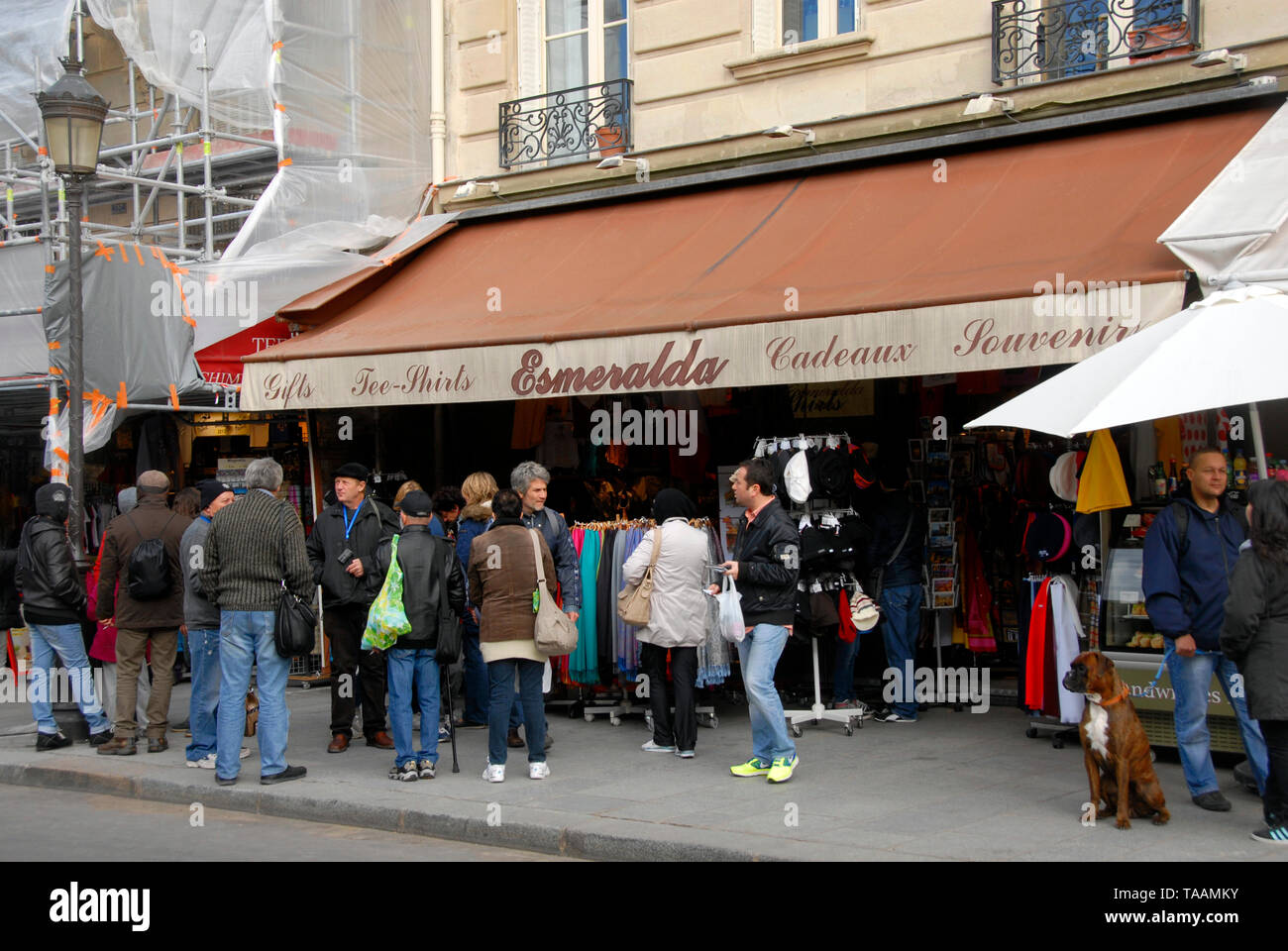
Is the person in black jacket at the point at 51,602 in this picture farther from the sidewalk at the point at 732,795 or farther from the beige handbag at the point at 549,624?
the beige handbag at the point at 549,624

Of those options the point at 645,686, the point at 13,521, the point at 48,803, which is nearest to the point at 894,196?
the point at 645,686

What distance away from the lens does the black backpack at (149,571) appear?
8.99 metres

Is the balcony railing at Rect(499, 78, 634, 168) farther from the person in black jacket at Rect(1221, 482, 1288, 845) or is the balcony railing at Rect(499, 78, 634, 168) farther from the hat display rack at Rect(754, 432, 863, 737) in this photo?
the person in black jacket at Rect(1221, 482, 1288, 845)

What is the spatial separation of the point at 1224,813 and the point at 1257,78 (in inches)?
188

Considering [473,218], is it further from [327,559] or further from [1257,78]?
[1257,78]

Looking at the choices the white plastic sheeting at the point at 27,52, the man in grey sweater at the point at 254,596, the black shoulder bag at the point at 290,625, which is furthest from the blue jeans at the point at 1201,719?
the white plastic sheeting at the point at 27,52

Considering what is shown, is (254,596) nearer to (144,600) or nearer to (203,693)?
(203,693)

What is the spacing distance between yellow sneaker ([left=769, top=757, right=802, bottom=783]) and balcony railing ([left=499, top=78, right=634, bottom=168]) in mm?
6172

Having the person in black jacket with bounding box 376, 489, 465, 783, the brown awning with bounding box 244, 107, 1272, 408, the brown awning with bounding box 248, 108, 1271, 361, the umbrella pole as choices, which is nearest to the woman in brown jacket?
the person in black jacket with bounding box 376, 489, 465, 783

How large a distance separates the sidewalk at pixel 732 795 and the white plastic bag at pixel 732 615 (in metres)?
0.86

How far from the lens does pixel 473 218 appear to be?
12836 millimetres

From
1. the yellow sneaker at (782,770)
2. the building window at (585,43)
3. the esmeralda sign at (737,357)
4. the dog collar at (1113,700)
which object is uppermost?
the building window at (585,43)

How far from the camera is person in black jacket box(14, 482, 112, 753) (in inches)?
366

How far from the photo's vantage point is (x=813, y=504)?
9.59 metres
